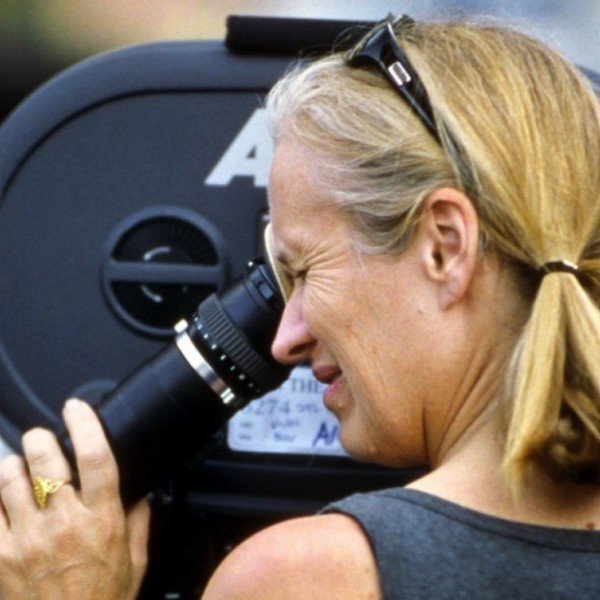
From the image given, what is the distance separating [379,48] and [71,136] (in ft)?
1.97

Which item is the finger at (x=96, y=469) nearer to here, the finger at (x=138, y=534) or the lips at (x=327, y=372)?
the finger at (x=138, y=534)

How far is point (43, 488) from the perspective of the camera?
1934 mm

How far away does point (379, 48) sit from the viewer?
1610 millimetres

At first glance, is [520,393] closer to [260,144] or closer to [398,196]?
[398,196]

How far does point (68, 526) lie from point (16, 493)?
0.08 m

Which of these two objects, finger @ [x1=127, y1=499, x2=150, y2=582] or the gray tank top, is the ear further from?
finger @ [x1=127, y1=499, x2=150, y2=582]

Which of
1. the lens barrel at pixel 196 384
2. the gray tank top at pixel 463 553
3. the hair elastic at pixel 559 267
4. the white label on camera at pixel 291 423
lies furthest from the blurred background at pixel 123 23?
the gray tank top at pixel 463 553

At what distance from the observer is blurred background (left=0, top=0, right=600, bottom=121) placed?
13.1ft

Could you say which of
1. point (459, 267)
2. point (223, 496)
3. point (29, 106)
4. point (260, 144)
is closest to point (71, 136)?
point (29, 106)

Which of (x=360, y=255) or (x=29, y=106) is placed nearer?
(x=360, y=255)

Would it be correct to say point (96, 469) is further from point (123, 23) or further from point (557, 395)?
point (123, 23)

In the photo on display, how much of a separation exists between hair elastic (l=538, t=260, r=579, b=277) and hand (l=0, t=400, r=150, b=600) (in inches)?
24.4

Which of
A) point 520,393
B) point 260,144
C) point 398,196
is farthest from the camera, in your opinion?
point 260,144

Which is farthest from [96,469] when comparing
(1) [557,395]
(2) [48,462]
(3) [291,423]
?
(1) [557,395]
